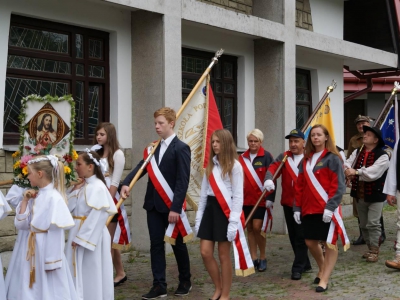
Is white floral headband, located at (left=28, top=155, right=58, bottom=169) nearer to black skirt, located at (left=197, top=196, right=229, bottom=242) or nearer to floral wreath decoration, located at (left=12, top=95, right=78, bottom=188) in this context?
floral wreath decoration, located at (left=12, top=95, right=78, bottom=188)

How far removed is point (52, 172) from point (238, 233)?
2028mm

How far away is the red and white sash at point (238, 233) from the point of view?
6.93 m

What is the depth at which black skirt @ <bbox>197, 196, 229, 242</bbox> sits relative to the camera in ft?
22.7

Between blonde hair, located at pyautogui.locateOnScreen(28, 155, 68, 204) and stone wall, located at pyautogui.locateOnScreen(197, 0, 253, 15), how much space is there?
6667 millimetres

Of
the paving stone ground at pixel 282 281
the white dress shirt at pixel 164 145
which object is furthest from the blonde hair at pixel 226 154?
the paving stone ground at pixel 282 281

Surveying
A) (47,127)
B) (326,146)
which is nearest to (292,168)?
(326,146)

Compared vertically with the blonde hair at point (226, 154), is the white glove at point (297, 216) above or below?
below

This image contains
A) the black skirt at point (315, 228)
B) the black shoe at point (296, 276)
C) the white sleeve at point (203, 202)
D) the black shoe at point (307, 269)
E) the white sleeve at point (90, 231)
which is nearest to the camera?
the white sleeve at point (90, 231)

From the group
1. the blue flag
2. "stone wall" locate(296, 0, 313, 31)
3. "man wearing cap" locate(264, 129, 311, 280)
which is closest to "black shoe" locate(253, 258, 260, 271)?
"man wearing cap" locate(264, 129, 311, 280)

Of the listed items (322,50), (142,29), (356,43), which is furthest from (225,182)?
(356,43)

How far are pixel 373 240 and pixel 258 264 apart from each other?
1661 mm

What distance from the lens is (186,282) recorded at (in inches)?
293

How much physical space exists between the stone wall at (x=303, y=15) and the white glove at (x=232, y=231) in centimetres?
799

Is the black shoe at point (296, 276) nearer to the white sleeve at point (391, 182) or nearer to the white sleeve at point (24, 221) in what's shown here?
the white sleeve at point (391, 182)
